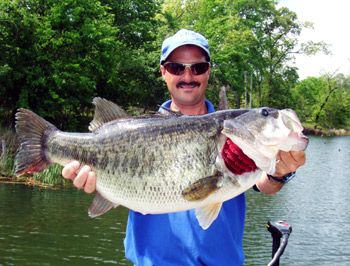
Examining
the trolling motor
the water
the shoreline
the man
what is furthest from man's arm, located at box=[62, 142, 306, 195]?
the shoreline

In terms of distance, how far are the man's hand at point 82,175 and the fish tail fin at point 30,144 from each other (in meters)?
0.27

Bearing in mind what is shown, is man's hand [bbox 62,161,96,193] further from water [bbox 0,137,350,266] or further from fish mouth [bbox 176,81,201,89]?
water [bbox 0,137,350,266]

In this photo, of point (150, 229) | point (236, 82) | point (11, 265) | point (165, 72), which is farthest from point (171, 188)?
point (236, 82)

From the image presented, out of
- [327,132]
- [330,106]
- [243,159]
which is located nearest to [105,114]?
[243,159]

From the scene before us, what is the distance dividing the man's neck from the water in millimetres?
9534

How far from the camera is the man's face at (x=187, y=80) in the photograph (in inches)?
159

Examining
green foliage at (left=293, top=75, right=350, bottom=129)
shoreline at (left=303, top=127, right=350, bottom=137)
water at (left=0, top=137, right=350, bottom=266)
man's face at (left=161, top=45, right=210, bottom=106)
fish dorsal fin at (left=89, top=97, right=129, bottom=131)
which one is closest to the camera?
fish dorsal fin at (left=89, top=97, right=129, bottom=131)

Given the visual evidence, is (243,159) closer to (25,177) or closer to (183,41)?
(183,41)

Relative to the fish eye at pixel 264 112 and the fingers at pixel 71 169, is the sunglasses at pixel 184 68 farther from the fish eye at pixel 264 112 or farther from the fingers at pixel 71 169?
the fingers at pixel 71 169

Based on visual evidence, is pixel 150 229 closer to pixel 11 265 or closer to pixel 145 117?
pixel 145 117

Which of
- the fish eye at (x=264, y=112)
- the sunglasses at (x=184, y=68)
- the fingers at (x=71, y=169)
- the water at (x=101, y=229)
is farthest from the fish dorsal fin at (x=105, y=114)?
the water at (x=101, y=229)

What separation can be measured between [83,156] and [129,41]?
114 feet

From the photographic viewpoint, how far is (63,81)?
87.8 ft

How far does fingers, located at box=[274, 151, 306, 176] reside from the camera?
3.10 meters
